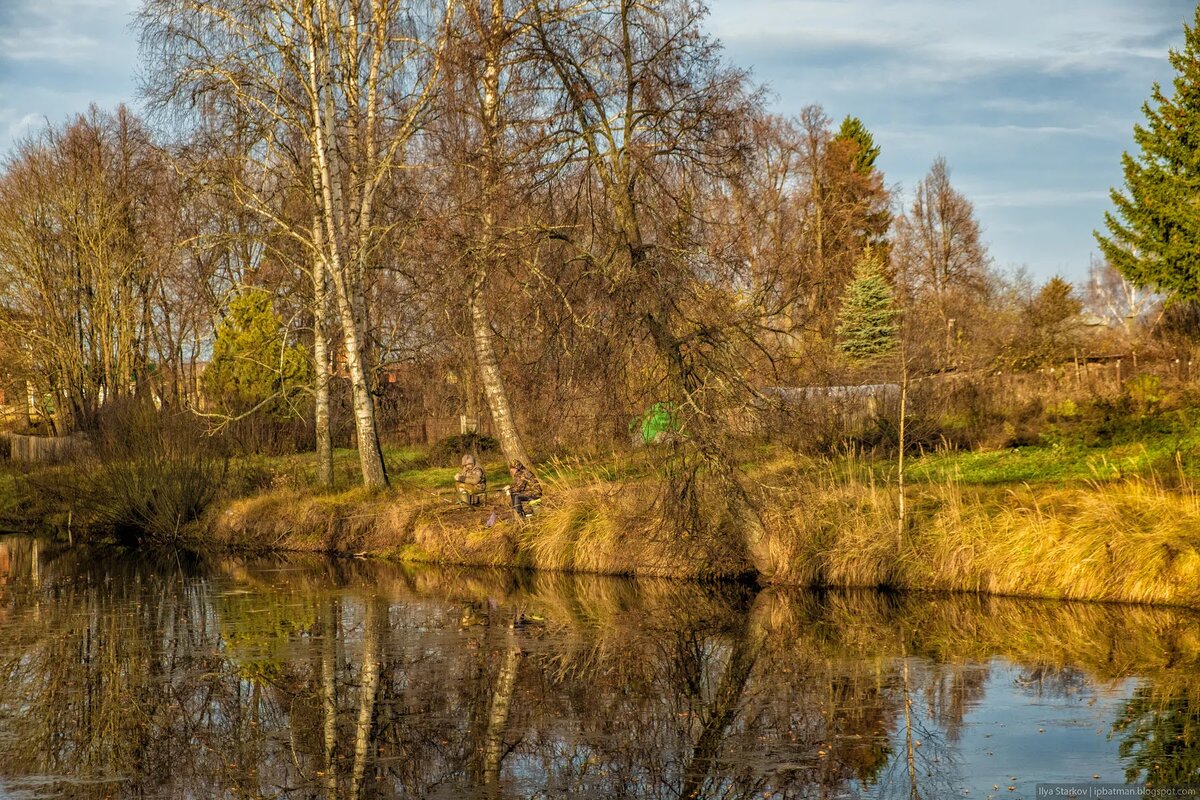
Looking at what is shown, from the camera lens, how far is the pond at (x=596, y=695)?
329 inches

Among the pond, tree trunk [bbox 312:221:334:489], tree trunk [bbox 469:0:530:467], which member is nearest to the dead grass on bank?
the pond

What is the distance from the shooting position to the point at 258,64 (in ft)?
71.8

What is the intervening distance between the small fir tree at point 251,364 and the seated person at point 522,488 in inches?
696

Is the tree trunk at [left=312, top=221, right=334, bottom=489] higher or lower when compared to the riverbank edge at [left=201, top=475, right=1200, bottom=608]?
higher

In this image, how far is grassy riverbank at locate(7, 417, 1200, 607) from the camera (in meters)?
14.1

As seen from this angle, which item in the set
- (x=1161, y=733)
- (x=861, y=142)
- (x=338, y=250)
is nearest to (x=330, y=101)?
(x=338, y=250)

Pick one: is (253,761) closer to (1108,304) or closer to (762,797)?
(762,797)

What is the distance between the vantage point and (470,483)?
2072cm

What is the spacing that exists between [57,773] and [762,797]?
16.3 ft

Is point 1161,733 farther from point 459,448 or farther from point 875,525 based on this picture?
point 459,448

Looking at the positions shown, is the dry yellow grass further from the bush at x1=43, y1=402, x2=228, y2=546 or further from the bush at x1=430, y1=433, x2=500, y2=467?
the bush at x1=430, y1=433, x2=500, y2=467

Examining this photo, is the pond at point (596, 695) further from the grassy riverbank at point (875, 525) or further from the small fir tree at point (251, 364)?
the small fir tree at point (251, 364)

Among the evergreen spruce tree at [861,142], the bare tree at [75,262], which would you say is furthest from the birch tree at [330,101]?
the evergreen spruce tree at [861,142]

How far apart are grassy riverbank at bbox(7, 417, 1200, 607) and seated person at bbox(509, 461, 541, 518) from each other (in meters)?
0.26
